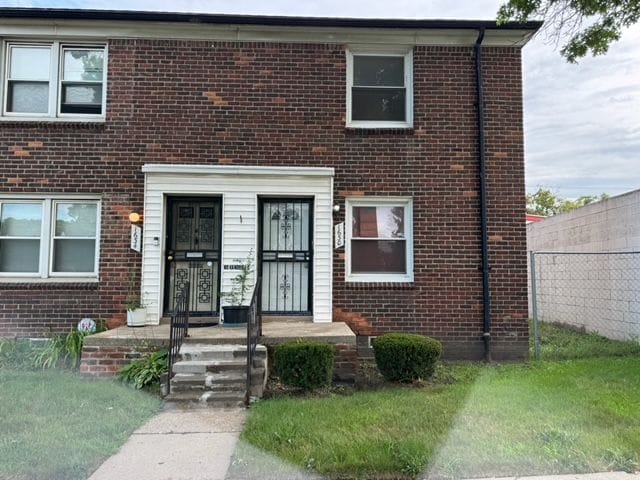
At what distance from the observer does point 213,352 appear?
231 inches

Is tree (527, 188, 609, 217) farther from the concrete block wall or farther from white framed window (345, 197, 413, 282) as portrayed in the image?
white framed window (345, 197, 413, 282)

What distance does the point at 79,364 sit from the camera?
668cm

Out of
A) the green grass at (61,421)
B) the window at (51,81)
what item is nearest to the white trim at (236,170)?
the window at (51,81)

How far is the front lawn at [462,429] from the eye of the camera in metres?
3.58

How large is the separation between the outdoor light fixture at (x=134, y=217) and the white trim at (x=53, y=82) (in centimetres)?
171

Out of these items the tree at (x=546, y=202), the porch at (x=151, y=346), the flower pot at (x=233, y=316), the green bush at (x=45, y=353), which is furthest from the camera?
the tree at (x=546, y=202)

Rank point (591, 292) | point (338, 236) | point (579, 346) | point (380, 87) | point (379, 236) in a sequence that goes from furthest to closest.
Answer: point (591, 292) → point (579, 346) → point (380, 87) → point (379, 236) → point (338, 236)

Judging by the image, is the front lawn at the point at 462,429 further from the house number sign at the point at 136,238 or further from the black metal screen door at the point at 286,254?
the house number sign at the point at 136,238

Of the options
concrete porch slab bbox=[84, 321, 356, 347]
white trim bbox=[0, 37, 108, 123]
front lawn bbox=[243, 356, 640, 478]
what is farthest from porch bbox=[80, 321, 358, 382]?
white trim bbox=[0, 37, 108, 123]

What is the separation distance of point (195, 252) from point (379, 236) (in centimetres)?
322

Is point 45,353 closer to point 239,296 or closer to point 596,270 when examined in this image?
point 239,296

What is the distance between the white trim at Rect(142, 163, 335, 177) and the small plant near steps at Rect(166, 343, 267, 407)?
2958 mm

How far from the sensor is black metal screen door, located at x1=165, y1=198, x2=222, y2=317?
7.74 meters

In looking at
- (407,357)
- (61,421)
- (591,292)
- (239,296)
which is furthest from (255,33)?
(591,292)
